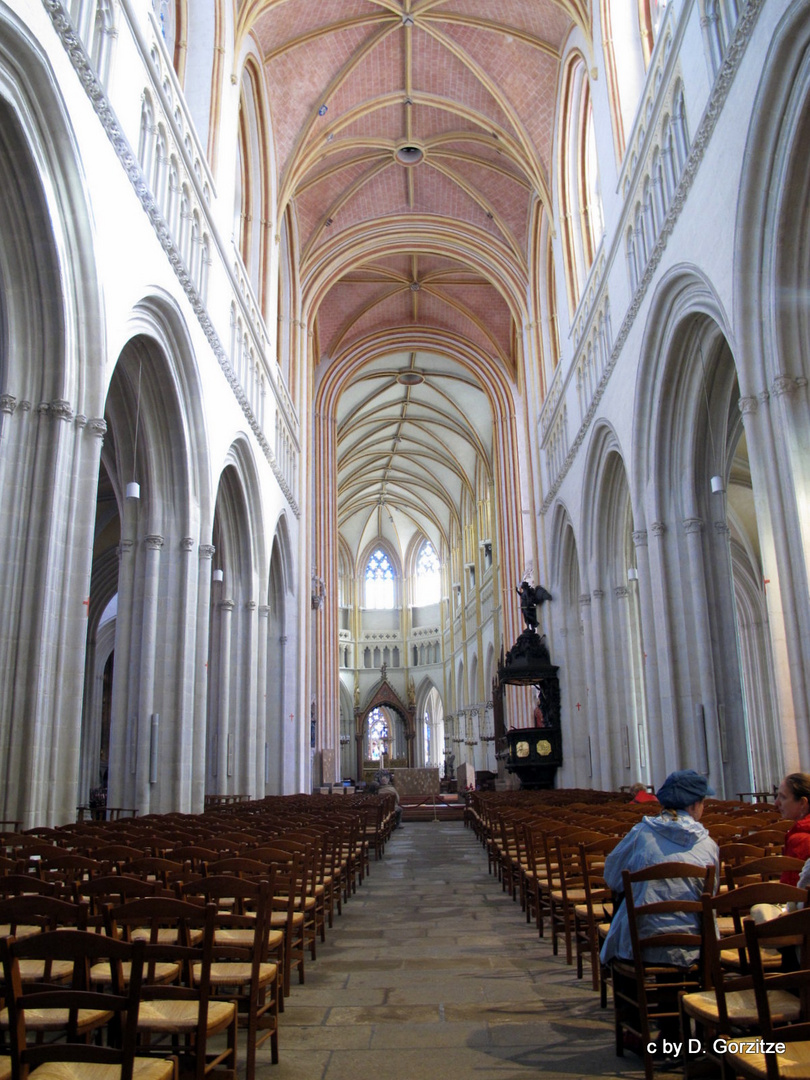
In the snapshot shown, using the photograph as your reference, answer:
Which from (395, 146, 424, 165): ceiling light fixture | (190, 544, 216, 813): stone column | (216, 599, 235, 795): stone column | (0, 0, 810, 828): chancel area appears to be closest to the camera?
(0, 0, 810, 828): chancel area

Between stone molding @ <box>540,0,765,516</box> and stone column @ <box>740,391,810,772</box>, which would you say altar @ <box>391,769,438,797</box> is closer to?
stone molding @ <box>540,0,765,516</box>

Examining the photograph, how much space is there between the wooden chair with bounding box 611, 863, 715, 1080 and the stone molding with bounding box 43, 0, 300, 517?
351 inches

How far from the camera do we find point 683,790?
12.4ft

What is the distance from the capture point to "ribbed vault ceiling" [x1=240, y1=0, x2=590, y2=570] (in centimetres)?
1905

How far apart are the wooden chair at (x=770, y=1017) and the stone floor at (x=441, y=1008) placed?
3.45 feet

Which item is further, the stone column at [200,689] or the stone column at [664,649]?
the stone column at [200,689]

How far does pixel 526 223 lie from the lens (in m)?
25.0

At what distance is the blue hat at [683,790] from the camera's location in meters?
3.78

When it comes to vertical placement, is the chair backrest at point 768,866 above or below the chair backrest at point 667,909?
above

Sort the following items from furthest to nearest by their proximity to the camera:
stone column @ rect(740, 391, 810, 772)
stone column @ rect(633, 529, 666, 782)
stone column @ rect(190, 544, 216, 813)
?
stone column @ rect(633, 529, 666, 782) → stone column @ rect(190, 544, 216, 813) → stone column @ rect(740, 391, 810, 772)

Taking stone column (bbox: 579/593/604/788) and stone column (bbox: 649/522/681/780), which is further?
stone column (bbox: 579/593/604/788)

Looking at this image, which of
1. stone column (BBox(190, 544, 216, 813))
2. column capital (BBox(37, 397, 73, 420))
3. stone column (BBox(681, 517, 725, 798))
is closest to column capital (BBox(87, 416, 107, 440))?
column capital (BBox(37, 397, 73, 420))

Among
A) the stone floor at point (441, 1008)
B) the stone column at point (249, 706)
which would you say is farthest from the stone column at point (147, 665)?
the stone column at point (249, 706)

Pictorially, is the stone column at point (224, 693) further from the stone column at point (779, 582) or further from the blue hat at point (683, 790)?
the blue hat at point (683, 790)
